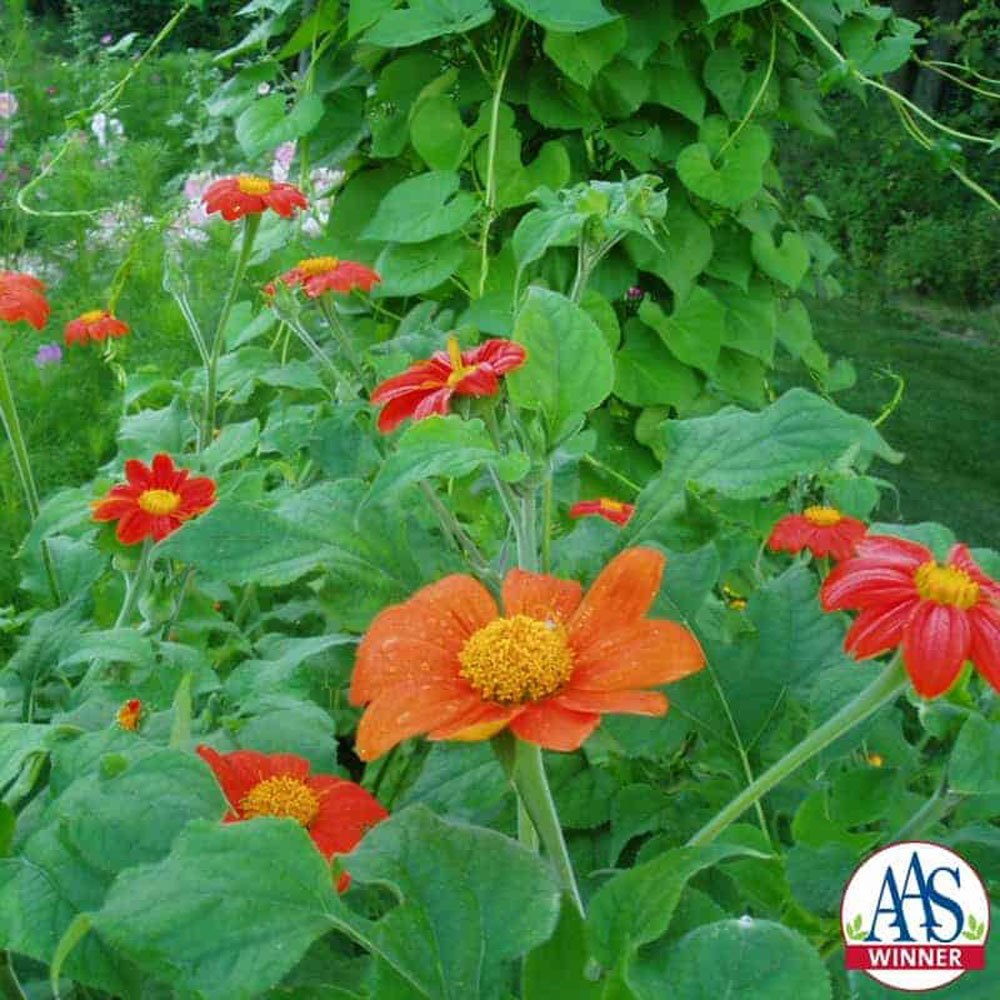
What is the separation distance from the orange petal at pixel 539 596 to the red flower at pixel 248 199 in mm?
980

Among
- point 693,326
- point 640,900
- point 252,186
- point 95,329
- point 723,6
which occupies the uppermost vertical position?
point 723,6

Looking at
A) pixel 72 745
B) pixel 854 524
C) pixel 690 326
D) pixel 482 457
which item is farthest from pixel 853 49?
pixel 72 745

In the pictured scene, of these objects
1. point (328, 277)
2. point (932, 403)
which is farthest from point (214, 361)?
point (932, 403)

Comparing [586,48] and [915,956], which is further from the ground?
[586,48]

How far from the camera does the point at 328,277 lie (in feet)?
4.76

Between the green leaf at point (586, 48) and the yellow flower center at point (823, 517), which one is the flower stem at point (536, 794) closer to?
the yellow flower center at point (823, 517)

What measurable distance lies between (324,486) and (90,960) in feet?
1.08

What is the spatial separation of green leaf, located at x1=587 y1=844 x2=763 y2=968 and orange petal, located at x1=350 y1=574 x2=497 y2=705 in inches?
4.6

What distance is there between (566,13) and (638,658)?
51.0 inches

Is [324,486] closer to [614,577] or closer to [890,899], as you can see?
[614,577]

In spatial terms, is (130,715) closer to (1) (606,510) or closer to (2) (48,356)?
(1) (606,510)

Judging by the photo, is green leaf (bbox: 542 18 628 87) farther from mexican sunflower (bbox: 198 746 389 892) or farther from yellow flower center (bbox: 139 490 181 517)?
mexican sunflower (bbox: 198 746 389 892)

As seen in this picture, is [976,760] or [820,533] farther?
[820,533]

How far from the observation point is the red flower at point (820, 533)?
108 centimetres
